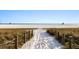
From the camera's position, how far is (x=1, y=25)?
1.94 metres

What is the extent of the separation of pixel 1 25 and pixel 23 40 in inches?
10.6

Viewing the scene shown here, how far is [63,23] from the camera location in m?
1.93

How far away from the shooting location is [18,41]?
1936 mm

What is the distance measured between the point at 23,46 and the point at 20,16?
0.31 m
